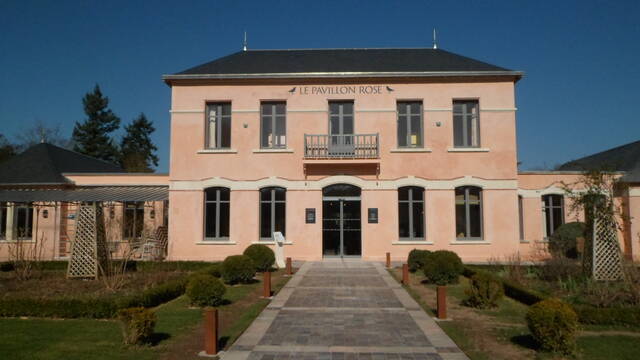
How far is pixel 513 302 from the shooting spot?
471 inches

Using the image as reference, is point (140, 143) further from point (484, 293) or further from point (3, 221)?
point (484, 293)

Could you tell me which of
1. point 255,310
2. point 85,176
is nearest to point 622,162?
point 255,310

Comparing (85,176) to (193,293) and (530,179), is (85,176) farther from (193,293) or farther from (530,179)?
(530,179)

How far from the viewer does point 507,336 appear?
8602 mm

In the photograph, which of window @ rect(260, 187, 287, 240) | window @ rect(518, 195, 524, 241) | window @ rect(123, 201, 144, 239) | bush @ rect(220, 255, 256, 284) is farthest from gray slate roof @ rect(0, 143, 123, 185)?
window @ rect(518, 195, 524, 241)

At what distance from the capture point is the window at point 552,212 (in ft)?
70.1

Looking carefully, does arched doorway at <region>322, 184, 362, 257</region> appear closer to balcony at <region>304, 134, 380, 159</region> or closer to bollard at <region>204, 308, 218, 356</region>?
balcony at <region>304, 134, 380, 159</region>

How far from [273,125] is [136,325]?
45.9 feet

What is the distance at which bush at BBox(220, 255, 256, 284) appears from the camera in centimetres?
1410

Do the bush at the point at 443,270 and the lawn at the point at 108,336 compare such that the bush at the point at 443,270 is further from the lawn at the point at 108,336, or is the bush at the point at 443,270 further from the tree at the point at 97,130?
the tree at the point at 97,130

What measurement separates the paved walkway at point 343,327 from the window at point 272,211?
20.6ft

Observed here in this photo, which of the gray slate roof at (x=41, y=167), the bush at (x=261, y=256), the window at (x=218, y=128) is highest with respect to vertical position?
the window at (x=218, y=128)

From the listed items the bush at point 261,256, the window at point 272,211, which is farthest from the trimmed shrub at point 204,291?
the window at point 272,211

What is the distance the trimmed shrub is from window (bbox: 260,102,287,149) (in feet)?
34.2
